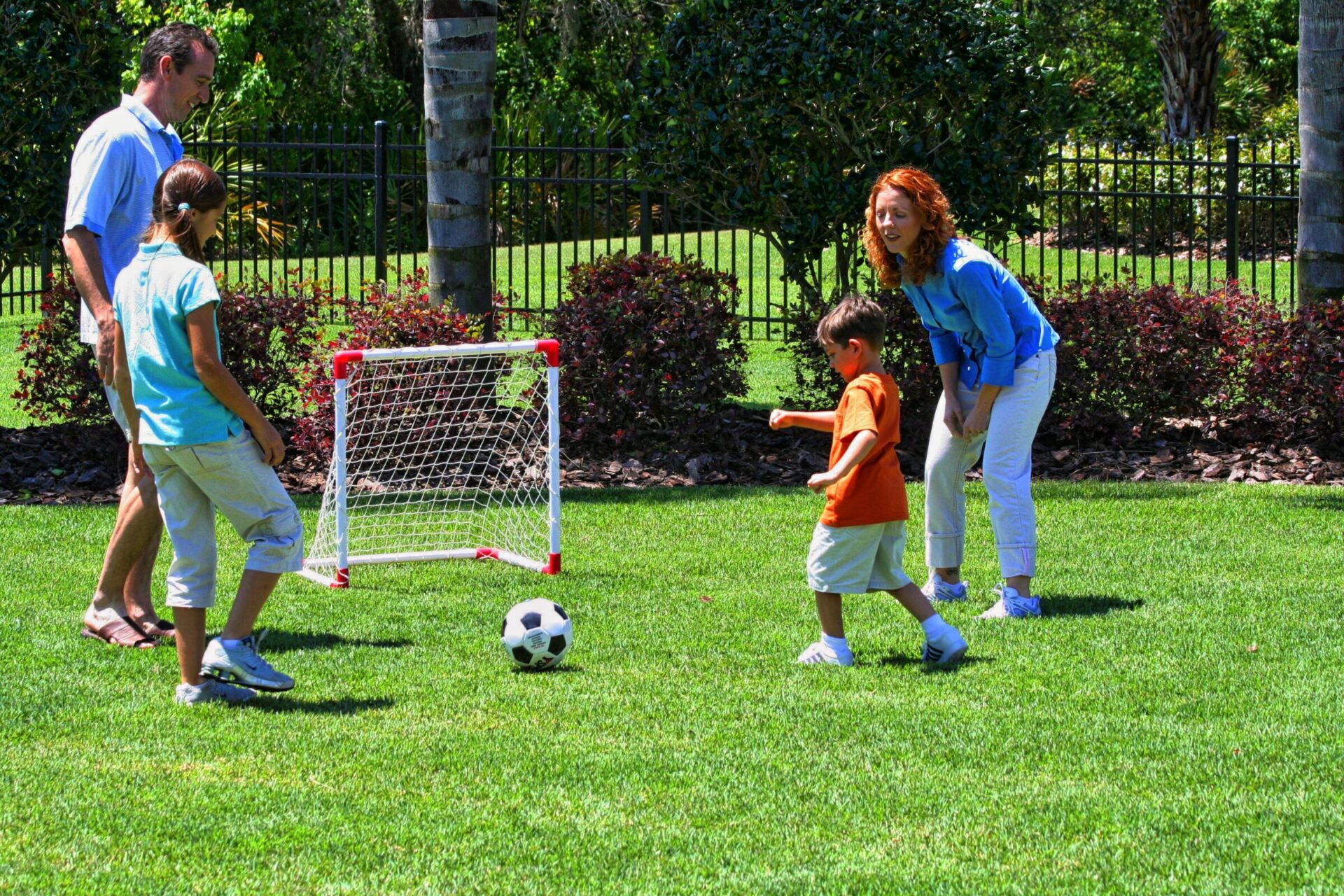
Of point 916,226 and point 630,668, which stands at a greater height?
point 916,226

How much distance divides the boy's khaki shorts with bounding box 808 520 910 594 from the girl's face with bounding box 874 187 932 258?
117cm

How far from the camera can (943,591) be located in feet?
22.1

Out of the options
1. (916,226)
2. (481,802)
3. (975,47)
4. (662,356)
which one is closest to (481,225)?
(662,356)

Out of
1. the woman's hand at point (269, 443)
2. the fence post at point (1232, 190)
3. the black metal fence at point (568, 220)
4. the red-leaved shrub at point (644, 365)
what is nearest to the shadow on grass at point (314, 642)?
the woman's hand at point (269, 443)

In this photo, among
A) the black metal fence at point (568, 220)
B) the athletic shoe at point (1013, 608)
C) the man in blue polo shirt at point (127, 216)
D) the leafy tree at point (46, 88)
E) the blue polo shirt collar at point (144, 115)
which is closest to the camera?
the man in blue polo shirt at point (127, 216)

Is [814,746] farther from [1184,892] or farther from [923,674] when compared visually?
[1184,892]

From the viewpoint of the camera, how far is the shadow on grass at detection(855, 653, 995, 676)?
5.62 meters

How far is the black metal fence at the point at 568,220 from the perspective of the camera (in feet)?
55.0

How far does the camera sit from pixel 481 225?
10297 mm

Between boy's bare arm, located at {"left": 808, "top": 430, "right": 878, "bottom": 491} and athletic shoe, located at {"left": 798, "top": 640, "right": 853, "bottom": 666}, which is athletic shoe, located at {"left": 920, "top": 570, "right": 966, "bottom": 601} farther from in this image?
boy's bare arm, located at {"left": 808, "top": 430, "right": 878, "bottom": 491}

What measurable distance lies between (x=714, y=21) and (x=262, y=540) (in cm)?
648

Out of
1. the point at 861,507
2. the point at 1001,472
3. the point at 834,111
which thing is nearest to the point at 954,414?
the point at 1001,472

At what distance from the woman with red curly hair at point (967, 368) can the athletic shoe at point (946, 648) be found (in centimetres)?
71

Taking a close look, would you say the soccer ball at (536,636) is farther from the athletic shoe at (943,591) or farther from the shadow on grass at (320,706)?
the athletic shoe at (943,591)
